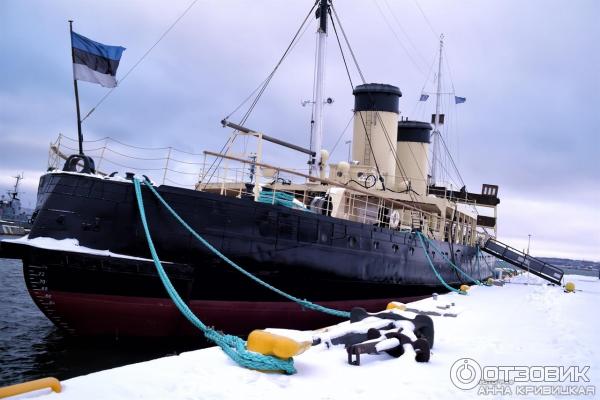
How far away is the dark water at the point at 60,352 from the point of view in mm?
7695

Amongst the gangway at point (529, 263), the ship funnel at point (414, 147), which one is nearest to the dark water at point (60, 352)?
the ship funnel at point (414, 147)

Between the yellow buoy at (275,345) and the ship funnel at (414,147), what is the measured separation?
19151 millimetres

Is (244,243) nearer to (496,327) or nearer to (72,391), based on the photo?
(496,327)

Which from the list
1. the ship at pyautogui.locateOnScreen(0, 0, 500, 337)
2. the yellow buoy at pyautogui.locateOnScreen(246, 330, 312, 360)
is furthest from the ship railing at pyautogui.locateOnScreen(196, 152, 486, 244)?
the yellow buoy at pyautogui.locateOnScreen(246, 330, 312, 360)

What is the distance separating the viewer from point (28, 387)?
3670 millimetres

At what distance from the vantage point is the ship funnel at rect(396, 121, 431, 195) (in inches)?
925

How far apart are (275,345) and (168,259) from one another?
493 centimetres

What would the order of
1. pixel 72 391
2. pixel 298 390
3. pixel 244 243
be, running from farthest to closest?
1. pixel 244 243
2. pixel 298 390
3. pixel 72 391

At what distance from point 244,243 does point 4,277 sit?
20.1 m

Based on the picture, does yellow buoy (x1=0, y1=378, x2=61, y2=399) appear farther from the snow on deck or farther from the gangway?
the gangway

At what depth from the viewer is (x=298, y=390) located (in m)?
4.46

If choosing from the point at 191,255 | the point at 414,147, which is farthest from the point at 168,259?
the point at 414,147

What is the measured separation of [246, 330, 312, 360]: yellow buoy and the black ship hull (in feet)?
13.7

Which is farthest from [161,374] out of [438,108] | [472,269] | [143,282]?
[438,108]
